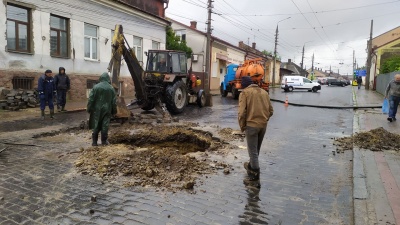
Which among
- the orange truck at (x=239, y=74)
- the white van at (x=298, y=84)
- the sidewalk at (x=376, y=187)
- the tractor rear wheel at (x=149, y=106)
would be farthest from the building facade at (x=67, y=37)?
the white van at (x=298, y=84)

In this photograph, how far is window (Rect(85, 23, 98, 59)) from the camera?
722 inches

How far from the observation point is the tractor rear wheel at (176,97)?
1324 cm

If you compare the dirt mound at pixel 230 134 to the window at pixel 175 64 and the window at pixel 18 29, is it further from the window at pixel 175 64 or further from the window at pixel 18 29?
the window at pixel 18 29

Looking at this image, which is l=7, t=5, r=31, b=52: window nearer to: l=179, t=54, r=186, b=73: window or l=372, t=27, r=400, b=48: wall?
l=179, t=54, r=186, b=73: window

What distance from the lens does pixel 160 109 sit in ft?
42.4

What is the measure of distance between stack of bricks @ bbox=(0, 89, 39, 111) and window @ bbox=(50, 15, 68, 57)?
2929 millimetres

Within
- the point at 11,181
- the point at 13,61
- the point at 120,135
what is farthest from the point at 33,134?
the point at 13,61

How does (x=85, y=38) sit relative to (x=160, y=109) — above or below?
above

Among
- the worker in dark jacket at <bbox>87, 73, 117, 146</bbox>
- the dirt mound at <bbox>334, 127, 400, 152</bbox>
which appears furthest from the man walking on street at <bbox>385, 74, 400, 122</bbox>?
the worker in dark jacket at <bbox>87, 73, 117, 146</bbox>

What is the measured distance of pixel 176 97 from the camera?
1391 cm

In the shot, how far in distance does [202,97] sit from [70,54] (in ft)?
24.0

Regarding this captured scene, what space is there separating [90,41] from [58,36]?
92.8 inches

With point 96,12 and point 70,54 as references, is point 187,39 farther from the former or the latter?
point 70,54

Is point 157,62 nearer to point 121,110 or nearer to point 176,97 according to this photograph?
point 176,97
